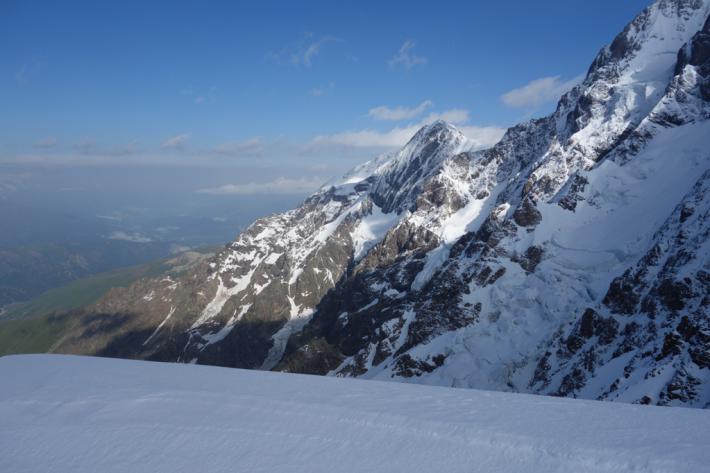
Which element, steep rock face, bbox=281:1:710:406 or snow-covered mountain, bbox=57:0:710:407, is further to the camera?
snow-covered mountain, bbox=57:0:710:407

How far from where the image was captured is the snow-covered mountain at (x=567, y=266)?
2023 inches

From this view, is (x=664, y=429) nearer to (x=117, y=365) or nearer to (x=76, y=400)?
(x=76, y=400)

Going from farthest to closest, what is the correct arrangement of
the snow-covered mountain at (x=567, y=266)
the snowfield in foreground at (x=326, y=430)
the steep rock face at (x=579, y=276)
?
the snow-covered mountain at (x=567, y=266), the steep rock face at (x=579, y=276), the snowfield in foreground at (x=326, y=430)

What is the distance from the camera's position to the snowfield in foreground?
4914 mm

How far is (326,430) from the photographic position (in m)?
5.54

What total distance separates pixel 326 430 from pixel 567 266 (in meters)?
86.7

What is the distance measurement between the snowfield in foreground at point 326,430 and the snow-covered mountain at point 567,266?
3844cm

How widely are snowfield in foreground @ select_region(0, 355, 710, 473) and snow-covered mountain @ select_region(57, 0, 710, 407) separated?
126ft

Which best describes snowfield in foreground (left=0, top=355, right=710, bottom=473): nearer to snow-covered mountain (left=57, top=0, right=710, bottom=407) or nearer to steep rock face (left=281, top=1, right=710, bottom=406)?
steep rock face (left=281, top=1, right=710, bottom=406)

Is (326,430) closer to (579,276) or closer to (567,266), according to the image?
(579,276)

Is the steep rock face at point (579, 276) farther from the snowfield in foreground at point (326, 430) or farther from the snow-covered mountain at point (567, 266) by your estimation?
the snowfield in foreground at point (326, 430)

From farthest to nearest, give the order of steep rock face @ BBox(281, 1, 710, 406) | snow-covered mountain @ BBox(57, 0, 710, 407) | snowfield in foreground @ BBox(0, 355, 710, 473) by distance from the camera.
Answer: snow-covered mountain @ BBox(57, 0, 710, 407) → steep rock face @ BBox(281, 1, 710, 406) → snowfield in foreground @ BBox(0, 355, 710, 473)

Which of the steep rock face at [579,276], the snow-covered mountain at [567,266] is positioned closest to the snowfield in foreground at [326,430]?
the steep rock face at [579,276]

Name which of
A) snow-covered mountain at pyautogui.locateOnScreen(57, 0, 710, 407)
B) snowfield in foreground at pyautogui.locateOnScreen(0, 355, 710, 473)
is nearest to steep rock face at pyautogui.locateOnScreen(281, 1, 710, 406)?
snow-covered mountain at pyautogui.locateOnScreen(57, 0, 710, 407)
